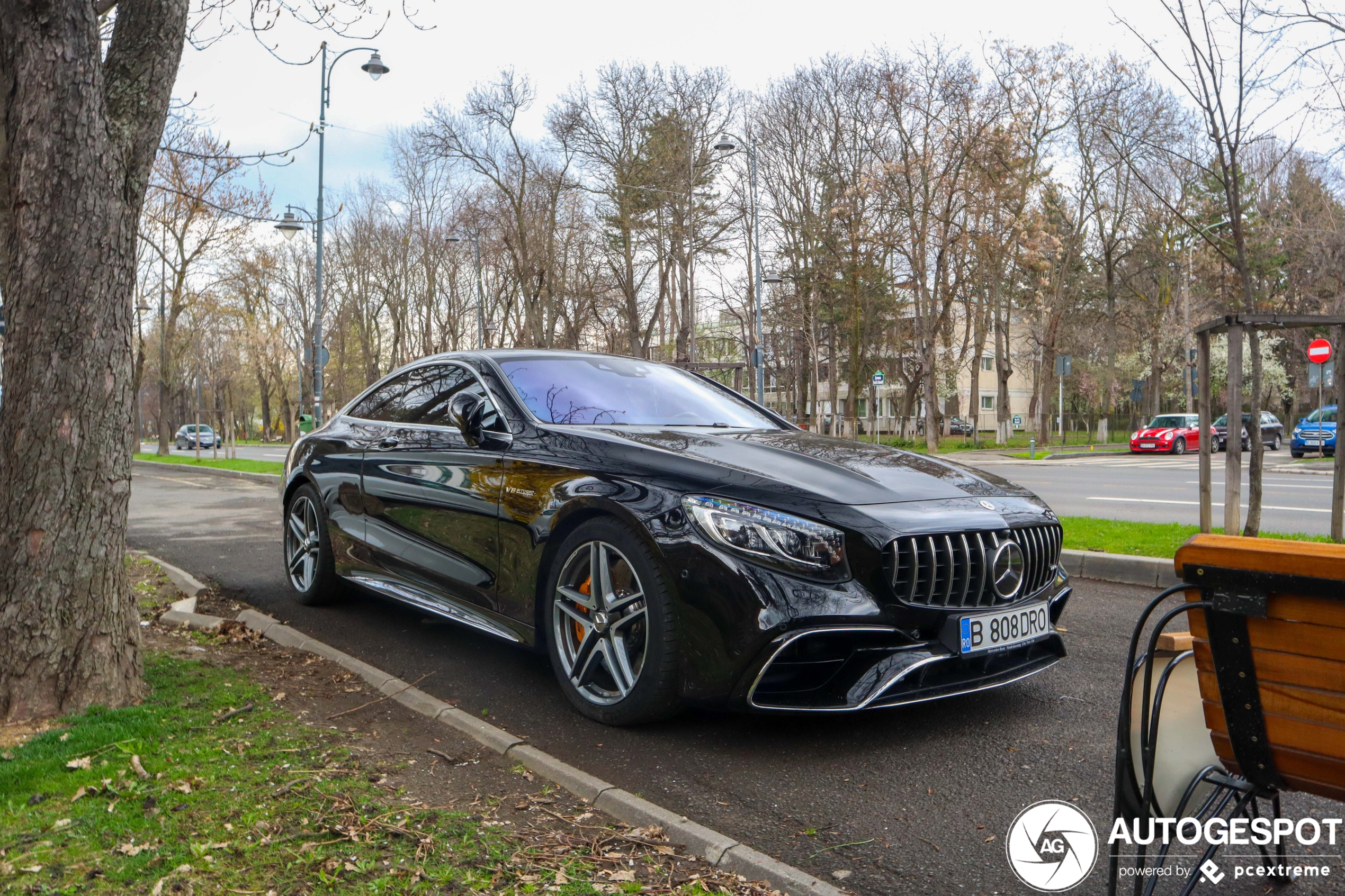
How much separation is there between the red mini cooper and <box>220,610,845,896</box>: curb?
34.4 m

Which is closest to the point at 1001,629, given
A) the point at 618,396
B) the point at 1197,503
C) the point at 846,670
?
the point at 846,670

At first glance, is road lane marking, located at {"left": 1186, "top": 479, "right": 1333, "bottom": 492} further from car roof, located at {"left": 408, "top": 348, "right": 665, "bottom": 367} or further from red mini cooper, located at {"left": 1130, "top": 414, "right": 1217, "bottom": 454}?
red mini cooper, located at {"left": 1130, "top": 414, "right": 1217, "bottom": 454}

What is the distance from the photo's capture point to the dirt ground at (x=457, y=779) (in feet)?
8.83

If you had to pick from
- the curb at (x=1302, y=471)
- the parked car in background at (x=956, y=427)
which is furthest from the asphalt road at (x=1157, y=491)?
the parked car in background at (x=956, y=427)

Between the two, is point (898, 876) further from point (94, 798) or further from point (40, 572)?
point (40, 572)

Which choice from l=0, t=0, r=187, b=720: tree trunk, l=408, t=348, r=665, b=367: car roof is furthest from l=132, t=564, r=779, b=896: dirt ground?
l=408, t=348, r=665, b=367: car roof

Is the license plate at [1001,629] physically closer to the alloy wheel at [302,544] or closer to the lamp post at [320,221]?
the alloy wheel at [302,544]

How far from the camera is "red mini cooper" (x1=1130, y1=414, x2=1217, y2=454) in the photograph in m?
33.8

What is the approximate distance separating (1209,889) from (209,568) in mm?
7691

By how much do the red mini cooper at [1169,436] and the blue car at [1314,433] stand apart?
3.56 m

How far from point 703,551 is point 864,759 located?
0.97m

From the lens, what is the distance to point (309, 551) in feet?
21.0

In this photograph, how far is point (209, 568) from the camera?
322 inches

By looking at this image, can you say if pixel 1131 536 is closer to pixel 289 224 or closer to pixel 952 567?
pixel 952 567
